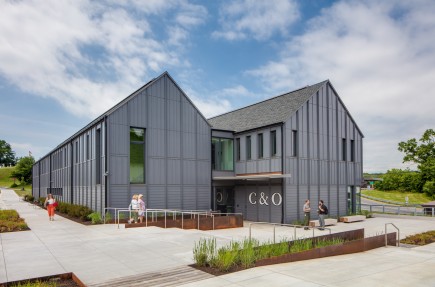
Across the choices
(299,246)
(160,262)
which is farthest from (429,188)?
(160,262)

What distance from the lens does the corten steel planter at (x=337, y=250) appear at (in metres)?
10.5

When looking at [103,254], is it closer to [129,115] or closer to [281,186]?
[129,115]

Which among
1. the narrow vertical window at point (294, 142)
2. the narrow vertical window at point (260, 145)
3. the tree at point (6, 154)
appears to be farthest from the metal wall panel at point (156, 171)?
the tree at point (6, 154)

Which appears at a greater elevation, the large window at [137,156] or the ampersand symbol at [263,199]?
the large window at [137,156]

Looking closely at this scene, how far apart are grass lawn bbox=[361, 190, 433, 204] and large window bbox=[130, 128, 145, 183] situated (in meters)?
40.3

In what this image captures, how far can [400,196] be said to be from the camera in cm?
5172

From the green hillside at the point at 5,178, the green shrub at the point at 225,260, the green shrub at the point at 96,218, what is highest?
the green shrub at the point at 225,260

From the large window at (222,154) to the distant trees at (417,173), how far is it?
34438mm

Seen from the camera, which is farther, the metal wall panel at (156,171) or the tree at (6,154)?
the tree at (6,154)

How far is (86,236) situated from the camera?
1518 cm

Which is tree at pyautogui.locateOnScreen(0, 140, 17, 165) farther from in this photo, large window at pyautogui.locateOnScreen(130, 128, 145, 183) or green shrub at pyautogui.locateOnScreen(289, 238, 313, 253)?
green shrub at pyautogui.locateOnScreen(289, 238, 313, 253)

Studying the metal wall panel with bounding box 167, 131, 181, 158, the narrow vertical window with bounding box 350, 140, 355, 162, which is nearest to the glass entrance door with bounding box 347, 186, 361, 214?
the narrow vertical window with bounding box 350, 140, 355, 162

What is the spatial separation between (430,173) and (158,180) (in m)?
42.4

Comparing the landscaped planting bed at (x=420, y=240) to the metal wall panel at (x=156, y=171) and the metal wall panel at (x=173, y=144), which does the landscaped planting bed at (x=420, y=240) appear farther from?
the metal wall panel at (x=173, y=144)
